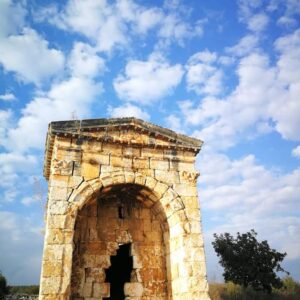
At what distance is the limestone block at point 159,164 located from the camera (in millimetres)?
8570

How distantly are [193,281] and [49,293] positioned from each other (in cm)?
319

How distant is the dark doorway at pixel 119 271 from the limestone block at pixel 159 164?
7.65ft

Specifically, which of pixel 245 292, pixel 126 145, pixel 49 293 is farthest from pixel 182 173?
pixel 245 292

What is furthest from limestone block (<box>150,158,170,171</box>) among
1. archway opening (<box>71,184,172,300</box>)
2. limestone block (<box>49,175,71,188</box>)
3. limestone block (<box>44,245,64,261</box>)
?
limestone block (<box>44,245,64,261</box>)

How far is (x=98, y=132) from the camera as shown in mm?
8383

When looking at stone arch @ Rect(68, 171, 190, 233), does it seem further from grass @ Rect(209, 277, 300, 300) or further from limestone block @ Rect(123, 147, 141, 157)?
grass @ Rect(209, 277, 300, 300)

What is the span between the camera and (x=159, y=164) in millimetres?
8625

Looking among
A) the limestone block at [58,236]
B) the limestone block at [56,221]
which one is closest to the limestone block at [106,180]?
the limestone block at [56,221]

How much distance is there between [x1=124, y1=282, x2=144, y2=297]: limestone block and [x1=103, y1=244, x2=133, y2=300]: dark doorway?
1.21 ft

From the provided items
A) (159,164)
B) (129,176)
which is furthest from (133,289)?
(159,164)

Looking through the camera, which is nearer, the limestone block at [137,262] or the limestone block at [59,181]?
the limestone block at [59,181]

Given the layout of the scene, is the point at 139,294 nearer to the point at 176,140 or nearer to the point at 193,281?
the point at 193,281

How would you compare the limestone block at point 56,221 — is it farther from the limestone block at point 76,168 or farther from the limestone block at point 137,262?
the limestone block at point 137,262

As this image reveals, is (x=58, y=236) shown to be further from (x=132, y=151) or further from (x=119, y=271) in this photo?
(x=132, y=151)
